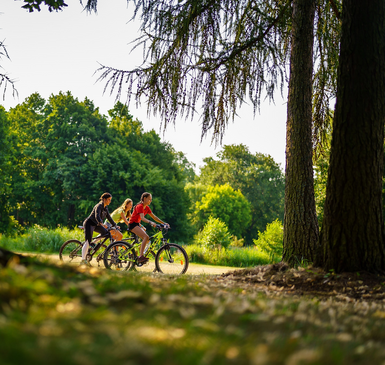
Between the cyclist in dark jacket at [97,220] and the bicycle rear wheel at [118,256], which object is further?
the bicycle rear wheel at [118,256]

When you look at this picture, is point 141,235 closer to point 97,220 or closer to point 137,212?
point 137,212

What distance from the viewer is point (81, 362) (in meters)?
1.42

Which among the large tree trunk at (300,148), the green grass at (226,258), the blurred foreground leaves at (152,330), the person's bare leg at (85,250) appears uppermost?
the large tree trunk at (300,148)

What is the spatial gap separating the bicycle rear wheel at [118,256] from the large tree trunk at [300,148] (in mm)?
3713

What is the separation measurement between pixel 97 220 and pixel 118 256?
3.33 feet

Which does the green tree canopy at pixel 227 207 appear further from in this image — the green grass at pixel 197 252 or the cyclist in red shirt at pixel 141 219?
the cyclist in red shirt at pixel 141 219

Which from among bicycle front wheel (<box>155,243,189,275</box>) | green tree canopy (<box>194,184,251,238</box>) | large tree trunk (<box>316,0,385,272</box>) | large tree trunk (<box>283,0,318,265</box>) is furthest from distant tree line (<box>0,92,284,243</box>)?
large tree trunk (<box>316,0,385,272</box>)

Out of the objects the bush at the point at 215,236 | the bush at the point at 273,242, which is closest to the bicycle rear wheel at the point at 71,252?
the bush at the point at 215,236

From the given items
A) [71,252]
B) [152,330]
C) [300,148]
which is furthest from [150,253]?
[152,330]

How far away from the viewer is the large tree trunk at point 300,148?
294 inches

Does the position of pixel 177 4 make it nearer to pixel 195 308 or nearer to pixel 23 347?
pixel 195 308

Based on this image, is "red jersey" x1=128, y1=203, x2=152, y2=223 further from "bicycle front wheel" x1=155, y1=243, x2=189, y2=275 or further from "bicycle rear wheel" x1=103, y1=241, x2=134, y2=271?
"bicycle front wheel" x1=155, y1=243, x2=189, y2=275

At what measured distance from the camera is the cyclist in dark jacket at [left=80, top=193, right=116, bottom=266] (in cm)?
887

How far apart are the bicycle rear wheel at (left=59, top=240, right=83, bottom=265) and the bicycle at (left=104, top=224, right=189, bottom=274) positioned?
1.00 meters
